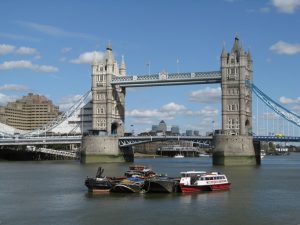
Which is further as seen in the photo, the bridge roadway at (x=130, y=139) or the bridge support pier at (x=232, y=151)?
the bridge roadway at (x=130, y=139)

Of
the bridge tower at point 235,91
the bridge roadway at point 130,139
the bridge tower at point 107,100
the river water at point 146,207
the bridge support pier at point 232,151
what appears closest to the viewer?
the river water at point 146,207

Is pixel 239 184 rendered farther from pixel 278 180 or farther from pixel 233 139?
pixel 233 139

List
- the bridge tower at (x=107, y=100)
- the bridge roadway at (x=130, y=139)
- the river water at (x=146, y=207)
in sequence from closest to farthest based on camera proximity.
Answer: the river water at (x=146, y=207) < the bridge roadway at (x=130, y=139) < the bridge tower at (x=107, y=100)

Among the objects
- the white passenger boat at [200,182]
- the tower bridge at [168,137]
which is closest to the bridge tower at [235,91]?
the tower bridge at [168,137]

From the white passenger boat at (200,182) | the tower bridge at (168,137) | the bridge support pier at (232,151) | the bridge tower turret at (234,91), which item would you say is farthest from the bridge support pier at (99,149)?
the white passenger boat at (200,182)

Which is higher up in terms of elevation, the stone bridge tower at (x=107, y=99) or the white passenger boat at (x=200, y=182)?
the stone bridge tower at (x=107, y=99)

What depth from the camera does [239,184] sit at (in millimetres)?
58250

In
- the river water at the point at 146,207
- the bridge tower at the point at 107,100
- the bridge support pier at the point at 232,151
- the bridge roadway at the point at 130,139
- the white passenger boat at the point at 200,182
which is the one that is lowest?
the river water at the point at 146,207

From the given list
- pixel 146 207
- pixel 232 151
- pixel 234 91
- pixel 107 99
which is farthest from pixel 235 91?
pixel 146 207

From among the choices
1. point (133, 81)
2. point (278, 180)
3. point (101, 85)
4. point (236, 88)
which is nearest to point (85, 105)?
point (101, 85)

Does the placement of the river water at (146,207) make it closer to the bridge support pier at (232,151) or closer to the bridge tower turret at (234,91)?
the bridge support pier at (232,151)

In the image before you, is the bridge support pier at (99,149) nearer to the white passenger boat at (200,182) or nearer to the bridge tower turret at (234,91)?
the bridge tower turret at (234,91)

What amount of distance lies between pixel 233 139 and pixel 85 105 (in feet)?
125

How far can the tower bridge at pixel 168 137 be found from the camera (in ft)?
326
